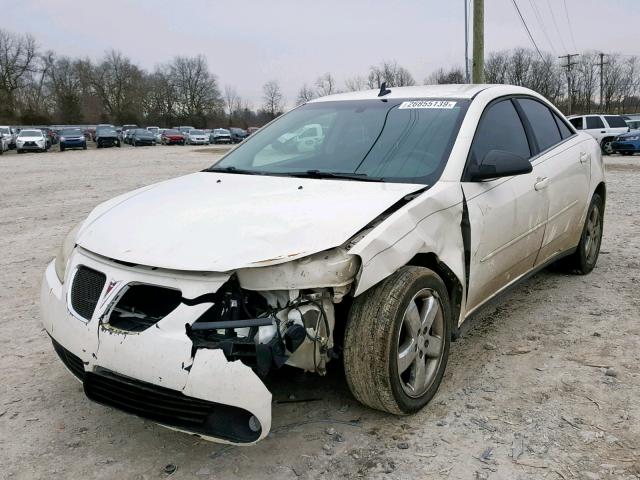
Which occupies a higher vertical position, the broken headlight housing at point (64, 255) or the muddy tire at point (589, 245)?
the broken headlight housing at point (64, 255)

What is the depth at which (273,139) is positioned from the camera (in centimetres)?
396

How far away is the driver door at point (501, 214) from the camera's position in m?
3.12

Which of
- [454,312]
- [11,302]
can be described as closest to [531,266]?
[454,312]

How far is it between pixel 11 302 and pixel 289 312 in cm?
336

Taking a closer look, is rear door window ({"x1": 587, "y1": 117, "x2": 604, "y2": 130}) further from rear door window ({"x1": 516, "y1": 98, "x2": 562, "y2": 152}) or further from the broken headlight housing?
the broken headlight housing

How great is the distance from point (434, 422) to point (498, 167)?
141 cm

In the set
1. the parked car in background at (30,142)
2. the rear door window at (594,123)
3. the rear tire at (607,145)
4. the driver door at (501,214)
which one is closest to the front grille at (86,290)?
the driver door at (501,214)

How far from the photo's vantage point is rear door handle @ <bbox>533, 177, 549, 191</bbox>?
12.2 feet

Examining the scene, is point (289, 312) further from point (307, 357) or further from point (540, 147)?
point (540, 147)

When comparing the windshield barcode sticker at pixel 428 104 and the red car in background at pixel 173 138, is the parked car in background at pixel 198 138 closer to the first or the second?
the red car in background at pixel 173 138

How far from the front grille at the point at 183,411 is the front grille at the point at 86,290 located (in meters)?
0.32

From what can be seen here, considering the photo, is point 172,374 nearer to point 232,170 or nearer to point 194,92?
point 232,170

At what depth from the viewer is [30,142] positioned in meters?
34.6

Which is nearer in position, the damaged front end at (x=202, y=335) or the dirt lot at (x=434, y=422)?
the damaged front end at (x=202, y=335)
